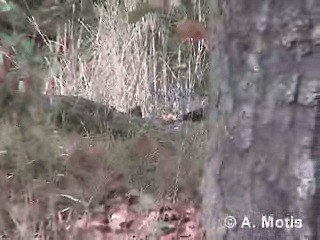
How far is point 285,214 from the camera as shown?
1288mm

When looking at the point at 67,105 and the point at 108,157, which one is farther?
the point at 67,105

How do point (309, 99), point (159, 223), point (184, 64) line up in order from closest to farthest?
point (309, 99)
point (159, 223)
point (184, 64)

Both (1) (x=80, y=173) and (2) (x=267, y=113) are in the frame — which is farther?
(1) (x=80, y=173)

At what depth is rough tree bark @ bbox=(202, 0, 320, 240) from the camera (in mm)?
1230

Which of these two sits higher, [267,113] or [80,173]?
[267,113]

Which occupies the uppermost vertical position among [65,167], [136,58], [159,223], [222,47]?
[136,58]

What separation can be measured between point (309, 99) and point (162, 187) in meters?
1.15

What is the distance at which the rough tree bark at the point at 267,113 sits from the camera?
1.23 metres

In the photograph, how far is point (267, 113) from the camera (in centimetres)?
127

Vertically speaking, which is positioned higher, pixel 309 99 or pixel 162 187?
pixel 309 99

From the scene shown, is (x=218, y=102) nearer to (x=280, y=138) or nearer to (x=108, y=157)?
(x=280, y=138)

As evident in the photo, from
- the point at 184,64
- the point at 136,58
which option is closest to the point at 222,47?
the point at 136,58

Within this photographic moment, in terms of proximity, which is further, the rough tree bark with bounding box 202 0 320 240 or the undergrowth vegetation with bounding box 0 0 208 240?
the undergrowth vegetation with bounding box 0 0 208 240

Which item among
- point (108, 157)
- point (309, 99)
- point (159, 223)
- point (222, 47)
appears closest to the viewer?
point (309, 99)
